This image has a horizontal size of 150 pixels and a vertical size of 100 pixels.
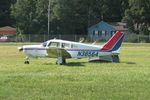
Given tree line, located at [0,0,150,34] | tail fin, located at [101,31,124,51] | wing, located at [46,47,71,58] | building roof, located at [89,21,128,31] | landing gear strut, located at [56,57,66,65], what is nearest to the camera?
landing gear strut, located at [56,57,66,65]

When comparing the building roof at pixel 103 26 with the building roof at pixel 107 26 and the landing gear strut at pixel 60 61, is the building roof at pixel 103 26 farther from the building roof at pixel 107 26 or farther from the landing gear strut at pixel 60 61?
the landing gear strut at pixel 60 61

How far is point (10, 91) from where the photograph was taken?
13781mm

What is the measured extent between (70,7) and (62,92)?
9376 centimetres

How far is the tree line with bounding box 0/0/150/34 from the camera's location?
4178 inches

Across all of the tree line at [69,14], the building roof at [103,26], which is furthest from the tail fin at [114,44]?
the building roof at [103,26]

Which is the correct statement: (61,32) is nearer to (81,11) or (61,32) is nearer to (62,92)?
(81,11)

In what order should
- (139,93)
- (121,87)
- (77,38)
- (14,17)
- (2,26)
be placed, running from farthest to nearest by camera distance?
(2,26) < (14,17) < (77,38) < (121,87) < (139,93)

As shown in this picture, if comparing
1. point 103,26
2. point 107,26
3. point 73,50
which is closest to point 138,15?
point 107,26

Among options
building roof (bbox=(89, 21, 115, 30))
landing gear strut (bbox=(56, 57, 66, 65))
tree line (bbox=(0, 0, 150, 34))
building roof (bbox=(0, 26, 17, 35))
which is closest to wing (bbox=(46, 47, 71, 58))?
landing gear strut (bbox=(56, 57, 66, 65))

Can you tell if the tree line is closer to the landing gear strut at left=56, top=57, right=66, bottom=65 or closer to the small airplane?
the small airplane

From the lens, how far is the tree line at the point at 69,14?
106 m

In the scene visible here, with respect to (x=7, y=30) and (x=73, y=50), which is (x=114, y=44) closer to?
(x=73, y=50)

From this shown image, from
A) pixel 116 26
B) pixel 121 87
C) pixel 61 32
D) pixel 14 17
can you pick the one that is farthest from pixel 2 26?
pixel 121 87

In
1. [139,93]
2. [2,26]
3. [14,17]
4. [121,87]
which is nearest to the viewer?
[139,93]
